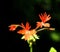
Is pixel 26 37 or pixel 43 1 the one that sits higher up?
pixel 43 1

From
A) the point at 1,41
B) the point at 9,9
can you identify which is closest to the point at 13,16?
the point at 9,9

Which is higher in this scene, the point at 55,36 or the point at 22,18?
the point at 22,18

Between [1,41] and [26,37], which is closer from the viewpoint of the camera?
[26,37]

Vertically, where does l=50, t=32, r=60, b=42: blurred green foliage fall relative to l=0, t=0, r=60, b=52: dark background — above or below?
below

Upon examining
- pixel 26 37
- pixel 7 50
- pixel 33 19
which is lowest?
pixel 26 37

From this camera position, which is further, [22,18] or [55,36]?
[22,18]

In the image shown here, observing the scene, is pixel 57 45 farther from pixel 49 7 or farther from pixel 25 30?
pixel 25 30

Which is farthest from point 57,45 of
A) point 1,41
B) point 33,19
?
point 1,41

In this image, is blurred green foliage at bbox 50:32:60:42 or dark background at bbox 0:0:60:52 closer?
blurred green foliage at bbox 50:32:60:42
